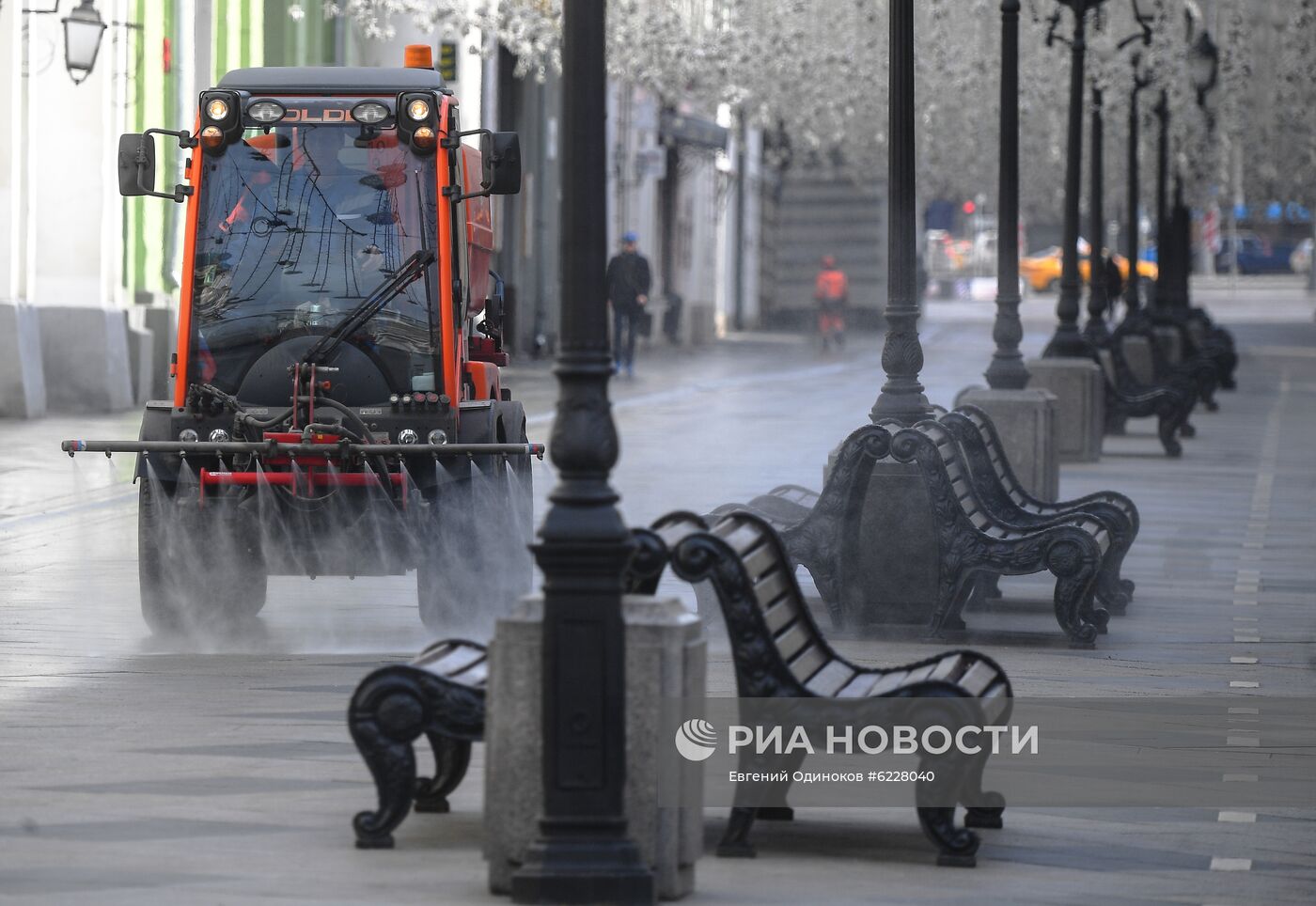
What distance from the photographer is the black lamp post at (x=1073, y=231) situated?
21.7 m

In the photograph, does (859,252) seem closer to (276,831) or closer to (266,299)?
(266,299)

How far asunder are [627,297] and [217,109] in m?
25.3

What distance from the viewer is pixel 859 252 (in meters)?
59.2

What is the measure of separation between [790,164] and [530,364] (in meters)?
22.1

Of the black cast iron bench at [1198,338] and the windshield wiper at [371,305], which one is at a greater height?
the windshield wiper at [371,305]

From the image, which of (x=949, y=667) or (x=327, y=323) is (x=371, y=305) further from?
(x=949, y=667)

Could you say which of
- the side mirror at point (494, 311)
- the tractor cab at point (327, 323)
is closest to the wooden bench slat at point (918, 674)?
the tractor cab at point (327, 323)

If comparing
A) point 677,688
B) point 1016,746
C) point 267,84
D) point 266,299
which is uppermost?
point 267,84

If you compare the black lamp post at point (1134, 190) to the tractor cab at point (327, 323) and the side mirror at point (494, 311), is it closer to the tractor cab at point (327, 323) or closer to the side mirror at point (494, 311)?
the side mirror at point (494, 311)

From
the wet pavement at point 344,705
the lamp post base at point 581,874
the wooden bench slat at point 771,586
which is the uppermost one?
the wooden bench slat at point 771,586

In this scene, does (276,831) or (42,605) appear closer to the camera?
(276,831)

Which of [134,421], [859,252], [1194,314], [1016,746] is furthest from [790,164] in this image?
[1016,746]

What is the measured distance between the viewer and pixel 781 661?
6.68 meters

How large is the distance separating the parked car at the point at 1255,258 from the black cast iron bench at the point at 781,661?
90.0 m
